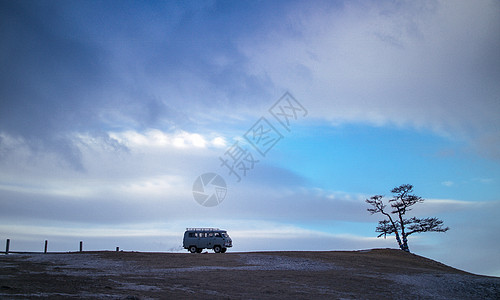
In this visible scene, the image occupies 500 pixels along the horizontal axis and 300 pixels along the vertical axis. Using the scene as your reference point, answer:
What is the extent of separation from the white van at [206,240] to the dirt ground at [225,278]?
5.46 meters

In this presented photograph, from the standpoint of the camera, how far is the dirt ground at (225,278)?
61.6 feet

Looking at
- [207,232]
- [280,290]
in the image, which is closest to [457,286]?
[280,290]

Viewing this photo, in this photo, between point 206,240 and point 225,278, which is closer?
point 225,278

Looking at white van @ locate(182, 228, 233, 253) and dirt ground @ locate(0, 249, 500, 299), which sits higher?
white van @ locate(182, 228, 233, 253)

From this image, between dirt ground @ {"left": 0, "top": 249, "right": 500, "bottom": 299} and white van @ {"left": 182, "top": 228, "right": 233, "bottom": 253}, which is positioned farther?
white van @ {"left": 182, "top": 228, "right": 233, "bottom": 253}

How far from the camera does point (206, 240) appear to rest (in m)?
40.8

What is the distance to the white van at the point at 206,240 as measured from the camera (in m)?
40.4

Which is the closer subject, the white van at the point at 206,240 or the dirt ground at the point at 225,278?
the dirt ground at the point at 225,278

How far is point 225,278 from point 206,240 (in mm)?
17461

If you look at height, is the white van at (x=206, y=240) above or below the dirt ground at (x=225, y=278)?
above

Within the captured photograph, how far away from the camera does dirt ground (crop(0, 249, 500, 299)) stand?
18781mm

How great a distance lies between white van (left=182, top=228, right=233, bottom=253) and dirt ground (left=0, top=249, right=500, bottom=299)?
5460 millimetres

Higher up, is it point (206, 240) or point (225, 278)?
point (206, 240)

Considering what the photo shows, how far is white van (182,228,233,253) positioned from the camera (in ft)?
133
